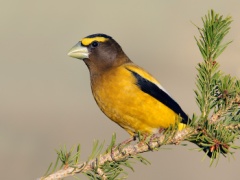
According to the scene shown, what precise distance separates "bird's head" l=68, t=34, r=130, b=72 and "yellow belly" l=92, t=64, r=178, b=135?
0.41 meters

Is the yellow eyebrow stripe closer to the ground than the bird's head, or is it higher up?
higher up

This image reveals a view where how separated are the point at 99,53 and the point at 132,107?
2.83 feet

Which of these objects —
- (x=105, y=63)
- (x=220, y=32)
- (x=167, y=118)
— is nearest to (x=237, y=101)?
(x=220, y=32)

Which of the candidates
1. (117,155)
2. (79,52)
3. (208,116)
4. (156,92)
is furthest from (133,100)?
(208,116)

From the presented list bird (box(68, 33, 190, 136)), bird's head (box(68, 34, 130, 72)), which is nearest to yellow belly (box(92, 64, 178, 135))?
bird (box(68, 33, 190, 136))

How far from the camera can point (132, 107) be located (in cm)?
495

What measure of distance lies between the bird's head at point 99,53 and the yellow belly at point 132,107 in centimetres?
41

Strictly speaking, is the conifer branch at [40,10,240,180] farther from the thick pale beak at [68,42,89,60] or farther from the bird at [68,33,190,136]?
the thick pale beak at [68,42,89,60]

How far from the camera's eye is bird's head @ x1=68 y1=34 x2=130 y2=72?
5.53 m

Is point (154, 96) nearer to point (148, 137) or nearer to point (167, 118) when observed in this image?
point (167, 118)

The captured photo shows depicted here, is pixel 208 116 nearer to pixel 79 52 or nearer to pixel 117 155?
pixel 117 155

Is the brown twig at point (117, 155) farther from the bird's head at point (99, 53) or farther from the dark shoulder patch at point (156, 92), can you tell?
the bird's head at point (99, 53)

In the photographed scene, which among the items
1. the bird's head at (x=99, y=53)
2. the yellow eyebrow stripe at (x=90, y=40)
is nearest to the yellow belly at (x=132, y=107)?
the bird's head at (x=99, y=53)

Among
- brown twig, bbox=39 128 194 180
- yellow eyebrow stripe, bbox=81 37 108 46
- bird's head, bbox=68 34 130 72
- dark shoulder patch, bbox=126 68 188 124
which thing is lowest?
brown twig, bbox=39 128 194 180
